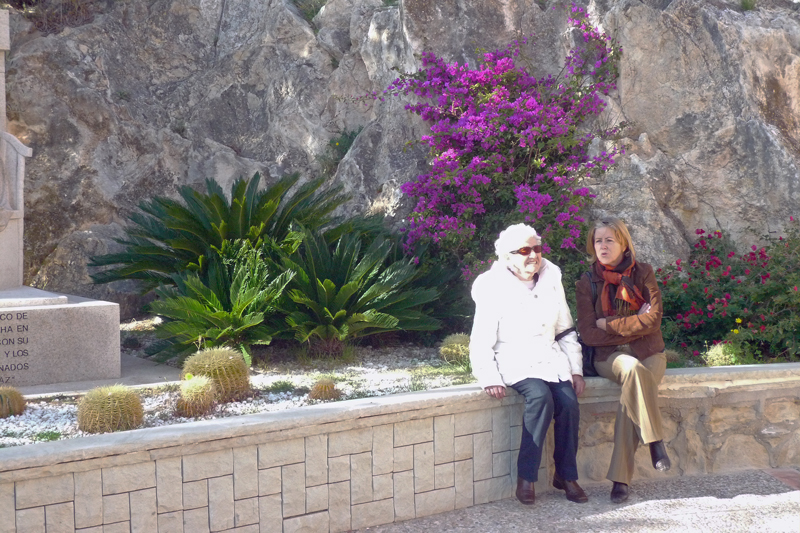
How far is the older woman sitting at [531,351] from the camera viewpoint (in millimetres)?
4027

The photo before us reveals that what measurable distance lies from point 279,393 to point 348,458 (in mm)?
1299

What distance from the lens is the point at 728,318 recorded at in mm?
5949

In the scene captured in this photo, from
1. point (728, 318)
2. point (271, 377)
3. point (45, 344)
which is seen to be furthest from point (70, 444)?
point (728, 318)

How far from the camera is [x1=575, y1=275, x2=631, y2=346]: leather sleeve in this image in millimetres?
4367

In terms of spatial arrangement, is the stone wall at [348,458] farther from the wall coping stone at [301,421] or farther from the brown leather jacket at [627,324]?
the brown leather jacket at [627,324]

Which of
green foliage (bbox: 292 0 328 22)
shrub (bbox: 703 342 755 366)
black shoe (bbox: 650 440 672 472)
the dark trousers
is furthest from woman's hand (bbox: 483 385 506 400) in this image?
green foliage (bbox: 292 0 328 22)

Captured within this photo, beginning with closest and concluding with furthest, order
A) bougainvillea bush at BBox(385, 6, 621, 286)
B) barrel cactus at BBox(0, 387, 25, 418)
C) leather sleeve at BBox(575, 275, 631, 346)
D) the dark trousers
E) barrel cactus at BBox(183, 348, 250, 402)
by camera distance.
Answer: the dark trousers, leather sleeve at BBox(575, 275, 631, 346), barrel cactus at BBox(0, 387, 25, 418), barrel cactus at BBox(183, 348, 250, 402), bougainvillea bush at BBox(385, 6, 621, 286)

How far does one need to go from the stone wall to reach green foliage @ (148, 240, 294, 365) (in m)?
1.94

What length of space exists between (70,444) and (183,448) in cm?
47

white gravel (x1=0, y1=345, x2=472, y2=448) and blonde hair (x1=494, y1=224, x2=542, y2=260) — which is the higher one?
blonde hair (x1=494, y1=224, x2=542, y2=260)

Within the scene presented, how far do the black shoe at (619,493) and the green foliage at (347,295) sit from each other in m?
2.28

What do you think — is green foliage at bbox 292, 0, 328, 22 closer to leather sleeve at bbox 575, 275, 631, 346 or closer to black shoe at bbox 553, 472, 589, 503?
leather sleeve at bbox 575, 275, 631, 346

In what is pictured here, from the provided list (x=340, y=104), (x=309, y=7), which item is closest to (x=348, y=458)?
(x=340, y=104)

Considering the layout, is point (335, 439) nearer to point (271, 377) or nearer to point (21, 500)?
point (21, 500)
